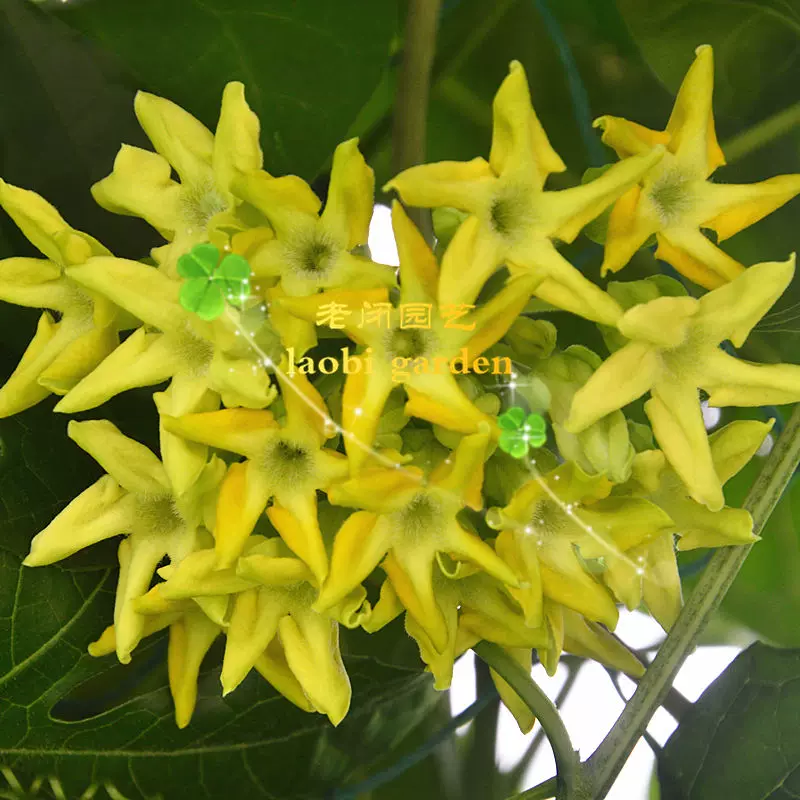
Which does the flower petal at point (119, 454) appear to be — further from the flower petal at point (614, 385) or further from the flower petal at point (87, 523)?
the flower petal at point (614, 385)

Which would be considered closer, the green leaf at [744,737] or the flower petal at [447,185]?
the flower petal at [447,185]

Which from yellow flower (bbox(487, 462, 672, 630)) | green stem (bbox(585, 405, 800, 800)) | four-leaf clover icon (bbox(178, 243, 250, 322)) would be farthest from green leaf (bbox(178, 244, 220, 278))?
green stem (bbox(585, 405, 800, 800))

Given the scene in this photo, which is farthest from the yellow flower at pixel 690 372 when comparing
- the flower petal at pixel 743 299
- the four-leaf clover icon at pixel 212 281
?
the four-leaf clover icon at pixel 212 281

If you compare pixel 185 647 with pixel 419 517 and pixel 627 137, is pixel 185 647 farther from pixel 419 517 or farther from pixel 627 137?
pixel 627 137

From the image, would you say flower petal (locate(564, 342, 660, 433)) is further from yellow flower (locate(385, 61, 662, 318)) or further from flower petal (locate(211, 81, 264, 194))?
flower petal (locate(211, 81, 264, 194))

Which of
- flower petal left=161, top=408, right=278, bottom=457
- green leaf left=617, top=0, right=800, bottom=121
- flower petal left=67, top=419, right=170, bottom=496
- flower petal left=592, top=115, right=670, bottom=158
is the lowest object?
flower petal left=67, top=419, right=170, bottom=496

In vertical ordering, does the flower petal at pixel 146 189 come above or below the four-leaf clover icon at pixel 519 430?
above

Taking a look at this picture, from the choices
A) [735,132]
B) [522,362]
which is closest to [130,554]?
[522,362]

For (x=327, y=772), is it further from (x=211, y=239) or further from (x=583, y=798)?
(x=211, y=239)
